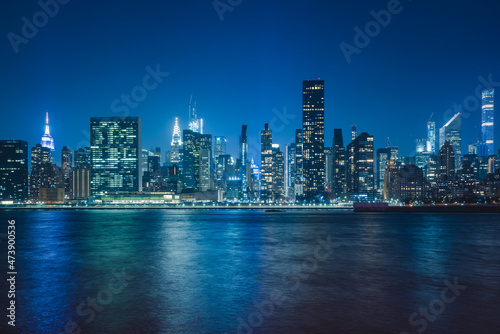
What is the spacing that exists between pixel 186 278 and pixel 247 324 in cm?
1317

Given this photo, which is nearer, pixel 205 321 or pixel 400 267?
pixel 205 321

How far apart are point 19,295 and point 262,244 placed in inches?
1367

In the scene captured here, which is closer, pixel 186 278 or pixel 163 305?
pixel 163 305

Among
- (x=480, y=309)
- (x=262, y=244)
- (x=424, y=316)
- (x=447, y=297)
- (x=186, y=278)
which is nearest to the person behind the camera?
(x=424, y=316)

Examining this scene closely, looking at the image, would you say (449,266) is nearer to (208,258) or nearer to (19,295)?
(208,258)

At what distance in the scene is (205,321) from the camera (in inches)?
766

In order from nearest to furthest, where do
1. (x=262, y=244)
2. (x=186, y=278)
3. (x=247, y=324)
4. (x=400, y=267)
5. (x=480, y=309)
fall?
(x=247, y=324), (x=480, y=309), (x=186, y=278), (x=400, y=267), (x=262, y=244)

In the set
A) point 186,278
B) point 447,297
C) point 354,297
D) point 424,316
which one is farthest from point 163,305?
point 447,297

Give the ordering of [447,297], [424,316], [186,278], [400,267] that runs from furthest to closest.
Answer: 1. [400,267]
2. [186,278]
3. [447,297]
4. [424,316]

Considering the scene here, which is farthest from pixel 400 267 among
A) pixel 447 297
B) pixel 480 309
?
pixel 480 309

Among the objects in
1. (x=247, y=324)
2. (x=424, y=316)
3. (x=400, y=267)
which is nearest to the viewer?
(x=247, y=324)

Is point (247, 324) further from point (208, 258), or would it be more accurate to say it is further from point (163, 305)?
point (208, 258)

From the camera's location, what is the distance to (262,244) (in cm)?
5653

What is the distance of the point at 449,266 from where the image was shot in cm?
3709
